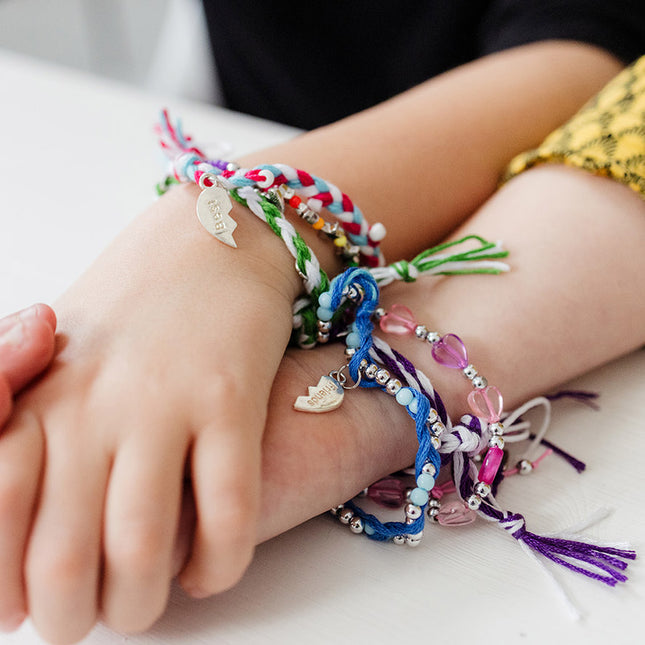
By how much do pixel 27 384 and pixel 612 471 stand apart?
1.15 ft

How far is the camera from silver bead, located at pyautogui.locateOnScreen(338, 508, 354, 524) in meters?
0.39

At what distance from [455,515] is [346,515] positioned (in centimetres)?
6

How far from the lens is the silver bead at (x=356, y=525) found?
0.39m

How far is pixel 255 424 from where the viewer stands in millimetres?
340

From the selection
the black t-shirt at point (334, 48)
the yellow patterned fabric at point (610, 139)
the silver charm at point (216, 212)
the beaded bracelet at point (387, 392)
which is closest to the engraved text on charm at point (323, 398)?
the beaded bracelet at point (387, 392)

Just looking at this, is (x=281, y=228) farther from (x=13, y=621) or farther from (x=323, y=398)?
(x=13, y=621)

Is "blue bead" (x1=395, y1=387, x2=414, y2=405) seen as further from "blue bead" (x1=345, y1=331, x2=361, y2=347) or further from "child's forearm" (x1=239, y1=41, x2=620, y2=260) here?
"child's forearm" (x1=239, y1=41, x2=620, y2=260)

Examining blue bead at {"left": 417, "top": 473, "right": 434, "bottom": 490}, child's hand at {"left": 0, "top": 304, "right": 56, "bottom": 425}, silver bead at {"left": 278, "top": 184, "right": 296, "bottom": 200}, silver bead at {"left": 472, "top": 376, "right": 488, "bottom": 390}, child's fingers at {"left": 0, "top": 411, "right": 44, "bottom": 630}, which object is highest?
child's hand at {"left": 0, "top": 304, "right": 56, "bottom": 425}

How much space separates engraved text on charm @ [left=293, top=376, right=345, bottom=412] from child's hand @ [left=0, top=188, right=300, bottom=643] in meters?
0.03

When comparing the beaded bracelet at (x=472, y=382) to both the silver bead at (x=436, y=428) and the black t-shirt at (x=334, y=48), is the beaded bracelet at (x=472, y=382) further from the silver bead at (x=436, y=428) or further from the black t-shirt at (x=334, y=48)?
the black t-shirt at (x=334, y=48)

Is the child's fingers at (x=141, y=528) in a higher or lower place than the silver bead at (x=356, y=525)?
higher

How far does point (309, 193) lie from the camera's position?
0.47m

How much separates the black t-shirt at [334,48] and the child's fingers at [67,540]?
68 cm

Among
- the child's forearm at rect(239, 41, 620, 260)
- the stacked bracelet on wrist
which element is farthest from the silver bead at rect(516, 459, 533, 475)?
the child's forearm at rect(239, 41, 620, 260)
